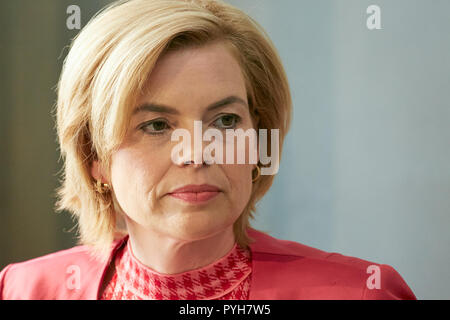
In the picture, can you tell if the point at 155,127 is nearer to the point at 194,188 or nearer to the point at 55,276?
the point at 194,188

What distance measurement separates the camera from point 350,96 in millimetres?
1207

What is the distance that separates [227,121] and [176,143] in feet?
0.37

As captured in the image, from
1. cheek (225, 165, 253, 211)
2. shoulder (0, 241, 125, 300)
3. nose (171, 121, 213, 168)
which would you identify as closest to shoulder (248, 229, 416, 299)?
cheek (225, 165, 253, 211)

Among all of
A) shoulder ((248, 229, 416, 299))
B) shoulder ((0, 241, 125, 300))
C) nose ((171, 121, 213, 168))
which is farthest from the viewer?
shoulder ((0, 241, 125, 300))

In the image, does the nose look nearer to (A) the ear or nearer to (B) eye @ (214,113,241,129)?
(B) eye @ (214,113,241,129)

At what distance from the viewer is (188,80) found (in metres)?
1.05

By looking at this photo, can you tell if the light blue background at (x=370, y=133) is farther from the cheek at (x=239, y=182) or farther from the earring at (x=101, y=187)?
the earring at (x=101, y=187)

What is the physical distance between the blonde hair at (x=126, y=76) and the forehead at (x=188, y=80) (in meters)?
0.02

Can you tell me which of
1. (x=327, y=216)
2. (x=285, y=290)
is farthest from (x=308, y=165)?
(x=285, y=290)

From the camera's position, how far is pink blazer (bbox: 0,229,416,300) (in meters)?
1.14

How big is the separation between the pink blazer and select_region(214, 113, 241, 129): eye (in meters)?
0.28

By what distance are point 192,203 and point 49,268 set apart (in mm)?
502

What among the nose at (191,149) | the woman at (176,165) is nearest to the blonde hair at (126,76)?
the woman at (176,165)
